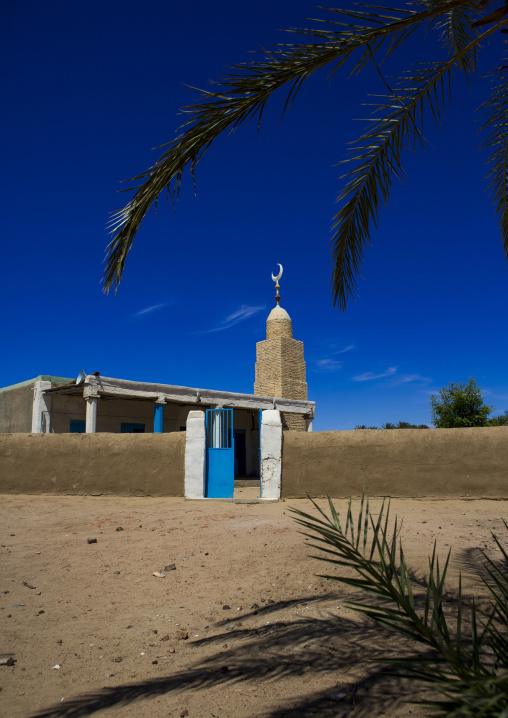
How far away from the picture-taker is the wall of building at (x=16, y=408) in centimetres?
1609

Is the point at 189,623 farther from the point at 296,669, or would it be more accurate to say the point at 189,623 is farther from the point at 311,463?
the point at 311,463

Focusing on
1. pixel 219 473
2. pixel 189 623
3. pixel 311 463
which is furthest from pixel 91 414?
pixel 189 623

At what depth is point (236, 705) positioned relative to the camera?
2533 millimetres

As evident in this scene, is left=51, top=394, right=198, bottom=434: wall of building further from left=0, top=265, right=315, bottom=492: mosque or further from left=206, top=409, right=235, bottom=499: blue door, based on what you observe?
left=206, top=409, right=235, bottom=499: blue door

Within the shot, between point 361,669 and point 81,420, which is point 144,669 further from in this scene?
point 81,420

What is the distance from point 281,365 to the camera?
21.4m

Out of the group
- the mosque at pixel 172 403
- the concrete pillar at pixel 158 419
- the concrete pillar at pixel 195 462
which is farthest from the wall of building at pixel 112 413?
the concrete pillar at pixel 195 462

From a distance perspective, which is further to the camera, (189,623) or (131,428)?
(131,428)

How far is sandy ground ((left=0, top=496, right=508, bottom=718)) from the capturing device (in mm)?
2590

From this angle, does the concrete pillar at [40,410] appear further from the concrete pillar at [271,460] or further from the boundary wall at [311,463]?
the concrete pillar at [271,460]

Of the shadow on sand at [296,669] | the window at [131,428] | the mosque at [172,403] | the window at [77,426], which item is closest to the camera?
the shadow on sand at [296,669]

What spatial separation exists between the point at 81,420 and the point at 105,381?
3.02 metres

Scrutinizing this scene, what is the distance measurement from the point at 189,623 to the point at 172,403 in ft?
45.4

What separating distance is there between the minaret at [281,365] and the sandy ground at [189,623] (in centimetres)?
1453
